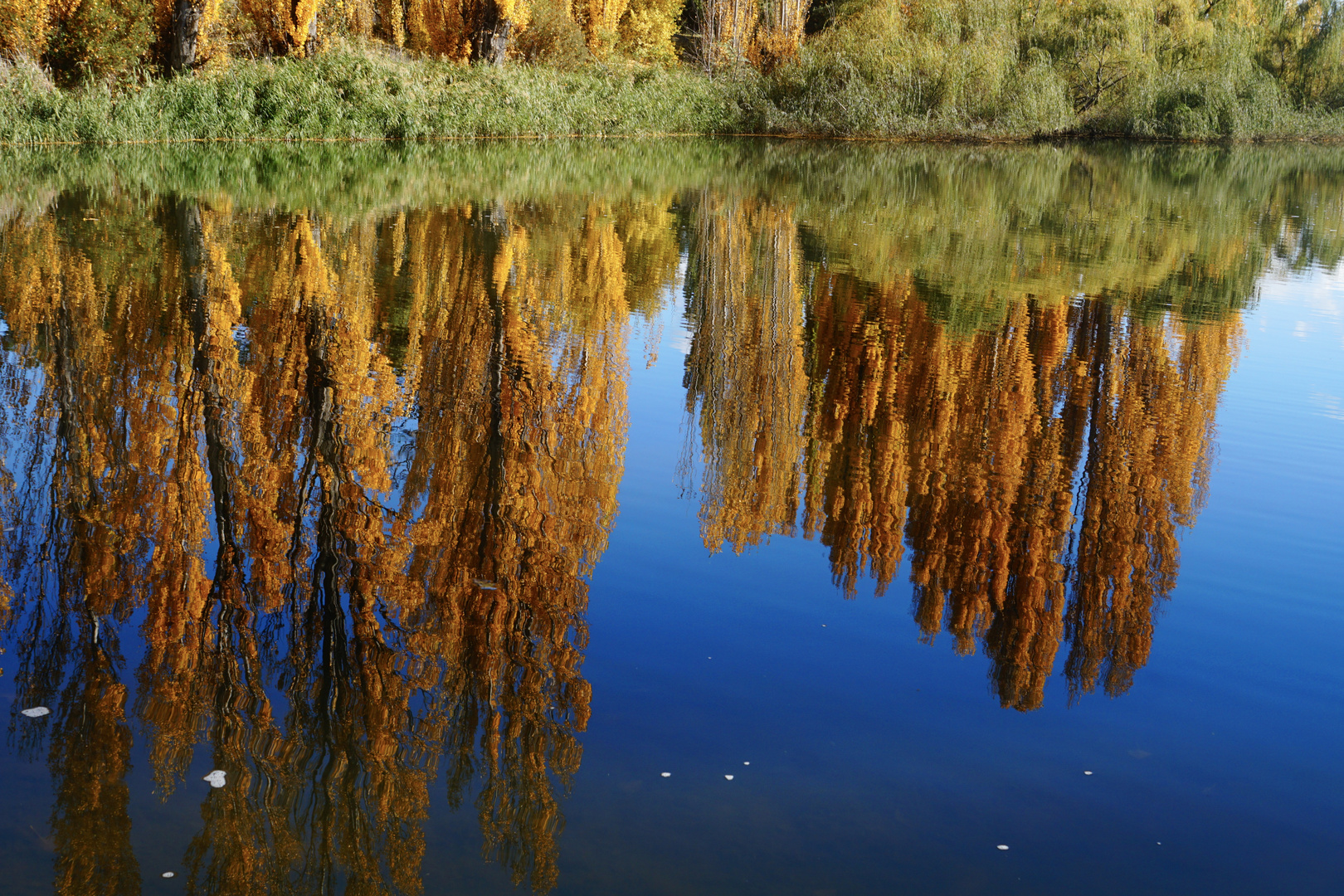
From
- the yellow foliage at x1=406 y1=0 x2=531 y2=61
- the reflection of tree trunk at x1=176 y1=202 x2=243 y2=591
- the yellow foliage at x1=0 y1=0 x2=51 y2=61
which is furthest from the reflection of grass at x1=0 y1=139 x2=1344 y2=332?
the yellow foliage at x1=406 y1=0 x2=531 y2=61

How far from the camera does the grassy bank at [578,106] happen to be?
61.2ft

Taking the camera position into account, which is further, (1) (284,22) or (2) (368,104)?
(2) (368,104)

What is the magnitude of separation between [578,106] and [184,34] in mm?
9706

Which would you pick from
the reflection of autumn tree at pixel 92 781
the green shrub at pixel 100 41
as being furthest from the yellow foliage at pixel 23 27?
the reflection of autumn tree at pixel 92 781

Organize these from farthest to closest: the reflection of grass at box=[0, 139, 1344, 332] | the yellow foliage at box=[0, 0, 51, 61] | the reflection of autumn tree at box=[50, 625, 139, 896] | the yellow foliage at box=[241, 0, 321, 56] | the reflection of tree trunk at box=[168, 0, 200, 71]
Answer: the yellow foliage at box=[241, 0, 321, 56], the reflection of tree trunk at box=[168, 0, 200, 71], the yellow foliage at box=[0, 0, 51, 61], the reflection of grass at box=[0, 139, 1344, 332], the reflection of autumn tree at box=[50, 625, 139, 896]

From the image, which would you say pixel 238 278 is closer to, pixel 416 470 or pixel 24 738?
pixel 416 470

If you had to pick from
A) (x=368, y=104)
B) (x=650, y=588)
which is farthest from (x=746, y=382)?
(x=368, y=104)

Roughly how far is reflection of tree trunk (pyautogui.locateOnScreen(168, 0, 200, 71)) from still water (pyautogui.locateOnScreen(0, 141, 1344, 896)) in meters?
12.3

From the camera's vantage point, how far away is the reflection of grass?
10.5 m

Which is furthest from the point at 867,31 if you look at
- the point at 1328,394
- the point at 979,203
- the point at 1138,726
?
the point at 1138,726

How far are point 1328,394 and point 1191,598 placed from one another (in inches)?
154

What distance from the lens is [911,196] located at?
16688 mm

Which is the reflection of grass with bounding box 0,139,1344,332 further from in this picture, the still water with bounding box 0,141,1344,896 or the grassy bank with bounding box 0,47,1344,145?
the still water with bounding box 0,141,1344,896

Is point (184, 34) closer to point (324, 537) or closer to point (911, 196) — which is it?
point (911, 196)
